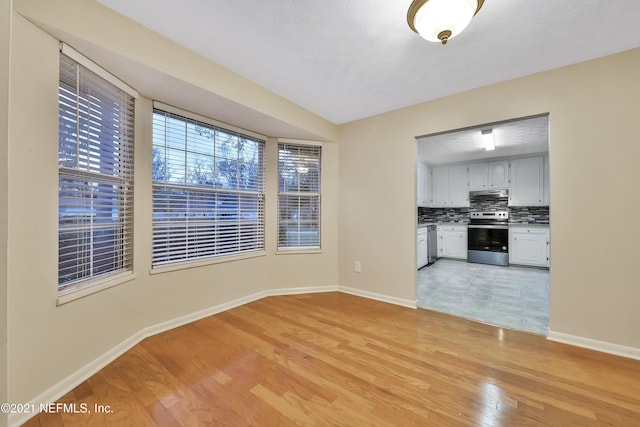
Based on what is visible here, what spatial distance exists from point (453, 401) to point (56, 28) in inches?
126

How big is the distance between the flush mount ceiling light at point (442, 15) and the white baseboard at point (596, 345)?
2.64 m

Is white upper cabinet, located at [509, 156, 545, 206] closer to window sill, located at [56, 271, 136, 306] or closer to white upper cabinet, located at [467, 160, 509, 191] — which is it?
white upper cabinet, located at [467, 160, 509, 191]

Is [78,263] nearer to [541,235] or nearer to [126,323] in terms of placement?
[126,323]

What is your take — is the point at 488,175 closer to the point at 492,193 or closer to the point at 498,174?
the point at 498,174

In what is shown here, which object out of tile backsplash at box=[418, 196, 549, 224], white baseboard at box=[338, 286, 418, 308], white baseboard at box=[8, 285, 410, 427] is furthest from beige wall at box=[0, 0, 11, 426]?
tile backsplash at box=[418, 196, 549, 224]

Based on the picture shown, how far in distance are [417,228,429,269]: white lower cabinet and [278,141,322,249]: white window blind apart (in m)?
2.36

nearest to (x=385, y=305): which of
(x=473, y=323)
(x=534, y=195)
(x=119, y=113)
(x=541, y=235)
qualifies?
(x=473, y=323)

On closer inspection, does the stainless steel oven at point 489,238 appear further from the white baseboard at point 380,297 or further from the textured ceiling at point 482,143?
the white baseboard at point 380,297

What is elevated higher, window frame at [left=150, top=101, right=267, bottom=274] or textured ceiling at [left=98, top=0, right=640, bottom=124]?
textured ceiling at [left=98, top=0, right=640, bottom=124]

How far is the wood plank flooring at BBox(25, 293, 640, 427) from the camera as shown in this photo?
133cm

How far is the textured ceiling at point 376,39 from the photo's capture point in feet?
5.04

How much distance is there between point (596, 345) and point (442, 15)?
2.82 m

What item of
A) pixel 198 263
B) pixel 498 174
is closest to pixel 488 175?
pixel 498 174

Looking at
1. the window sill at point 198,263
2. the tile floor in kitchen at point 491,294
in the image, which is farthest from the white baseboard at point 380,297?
the window sill at point 198,263
